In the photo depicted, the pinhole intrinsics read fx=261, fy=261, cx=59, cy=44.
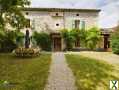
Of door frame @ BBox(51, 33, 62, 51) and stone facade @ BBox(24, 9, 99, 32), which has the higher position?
stone facade @ BBox(24, 9, 99, 32)

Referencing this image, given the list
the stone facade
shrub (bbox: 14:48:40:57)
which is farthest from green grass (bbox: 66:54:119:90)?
the stone facade

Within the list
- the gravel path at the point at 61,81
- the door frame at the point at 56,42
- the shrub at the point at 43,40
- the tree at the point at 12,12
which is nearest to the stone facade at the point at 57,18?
the door frame at the point at 56,42

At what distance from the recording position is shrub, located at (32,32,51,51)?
37.3m

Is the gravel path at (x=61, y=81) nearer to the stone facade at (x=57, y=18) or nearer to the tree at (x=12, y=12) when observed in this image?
the tree at (x=12, y=12)

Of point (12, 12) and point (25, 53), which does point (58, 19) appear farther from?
point (25, 53)

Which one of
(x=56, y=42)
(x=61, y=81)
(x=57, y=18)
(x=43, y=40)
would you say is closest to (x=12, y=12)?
(x=43, y=40)

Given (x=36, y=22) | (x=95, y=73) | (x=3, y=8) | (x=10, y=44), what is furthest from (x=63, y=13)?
(x=95, y=73)

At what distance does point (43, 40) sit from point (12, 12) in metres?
11.0

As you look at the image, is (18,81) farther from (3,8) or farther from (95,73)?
(3,8)

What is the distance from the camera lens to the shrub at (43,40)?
37344 millimetres

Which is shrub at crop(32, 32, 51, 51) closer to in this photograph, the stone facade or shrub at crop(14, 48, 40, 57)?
the stone facade

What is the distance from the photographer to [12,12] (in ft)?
88.8

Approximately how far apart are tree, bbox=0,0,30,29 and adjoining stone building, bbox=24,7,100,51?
33.9 ft

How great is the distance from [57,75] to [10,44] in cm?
2072
